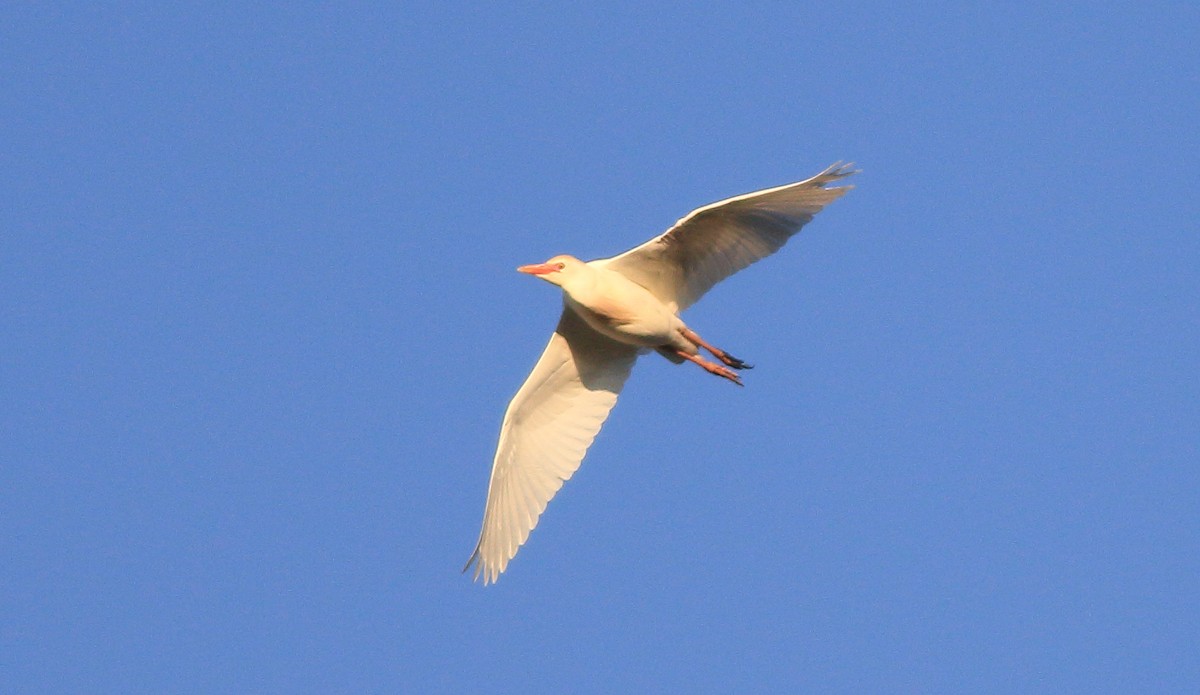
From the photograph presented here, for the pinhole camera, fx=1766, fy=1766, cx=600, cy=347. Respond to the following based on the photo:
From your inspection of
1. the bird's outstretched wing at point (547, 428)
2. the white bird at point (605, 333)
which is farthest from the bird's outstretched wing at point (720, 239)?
the bird's outstretched wing at point (547, 428)

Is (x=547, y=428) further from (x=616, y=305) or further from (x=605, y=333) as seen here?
(x=616, y=305)

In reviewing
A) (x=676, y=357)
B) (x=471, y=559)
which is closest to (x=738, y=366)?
(x=676, y=357)

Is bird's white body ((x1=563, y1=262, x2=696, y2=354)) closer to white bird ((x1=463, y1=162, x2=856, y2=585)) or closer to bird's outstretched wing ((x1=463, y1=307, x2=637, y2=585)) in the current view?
white bird ((x1=463, y1=162, x2=856, y2=585))

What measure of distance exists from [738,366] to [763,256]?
3.76 ft

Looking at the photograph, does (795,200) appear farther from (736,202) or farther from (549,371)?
(549,371)

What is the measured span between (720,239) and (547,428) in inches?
95.7

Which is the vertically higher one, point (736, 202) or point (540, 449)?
point (736, 202)

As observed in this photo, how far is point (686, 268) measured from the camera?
48.2 feet

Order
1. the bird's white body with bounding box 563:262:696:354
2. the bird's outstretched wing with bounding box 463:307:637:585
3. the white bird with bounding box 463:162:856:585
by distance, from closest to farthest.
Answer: the white bird with bounding box 463:162:856:585 < the bird's white body with bounding box 563:262:696:354 < the bird's outstretched wing with bounding box 463:307:637:585

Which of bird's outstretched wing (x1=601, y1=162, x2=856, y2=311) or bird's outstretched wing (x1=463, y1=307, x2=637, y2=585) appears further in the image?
bird's outstretched wing (x1=463, y1=307, x2=637, y2=585)

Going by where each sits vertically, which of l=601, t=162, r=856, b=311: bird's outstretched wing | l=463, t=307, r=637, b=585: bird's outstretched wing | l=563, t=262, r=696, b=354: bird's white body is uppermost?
l=601, t=162, r=856, b=311: bird's outstretched wing

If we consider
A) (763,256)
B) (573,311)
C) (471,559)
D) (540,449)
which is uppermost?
(763,256)

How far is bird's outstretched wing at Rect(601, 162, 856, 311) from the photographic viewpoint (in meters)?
13.9

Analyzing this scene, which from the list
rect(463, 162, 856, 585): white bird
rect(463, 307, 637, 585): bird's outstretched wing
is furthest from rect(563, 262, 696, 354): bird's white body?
rect(463, 307, 637, 585): bird's outstretched wing
